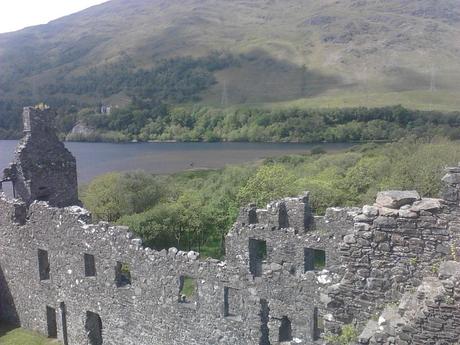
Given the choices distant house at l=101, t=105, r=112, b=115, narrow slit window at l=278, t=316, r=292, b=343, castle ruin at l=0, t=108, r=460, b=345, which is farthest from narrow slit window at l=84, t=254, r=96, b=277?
distant house at l=101, t=105, r=112, b=115

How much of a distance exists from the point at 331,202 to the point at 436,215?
3400 centimetres

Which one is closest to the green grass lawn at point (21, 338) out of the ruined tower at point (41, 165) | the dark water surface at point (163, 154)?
the ruined tower at point (41, 165)

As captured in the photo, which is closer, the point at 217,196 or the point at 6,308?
the point at 6,308

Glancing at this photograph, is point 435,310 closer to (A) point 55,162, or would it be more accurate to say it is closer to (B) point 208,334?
(B) point 208,334

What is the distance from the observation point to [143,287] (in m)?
18.0

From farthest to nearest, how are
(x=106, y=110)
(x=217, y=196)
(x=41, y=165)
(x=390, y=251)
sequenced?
(x=106, y=110), (x=217, y=196), (x=41, y=165), (x=390, y=251)

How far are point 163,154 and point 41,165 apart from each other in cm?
11203

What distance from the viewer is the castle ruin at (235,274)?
8961mm

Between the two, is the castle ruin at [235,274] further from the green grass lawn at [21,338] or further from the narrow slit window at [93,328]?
the green grass lawn at [21,338]

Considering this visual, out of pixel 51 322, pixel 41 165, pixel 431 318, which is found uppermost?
pixel 41 165

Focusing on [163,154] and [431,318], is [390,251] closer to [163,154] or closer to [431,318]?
[431,318]

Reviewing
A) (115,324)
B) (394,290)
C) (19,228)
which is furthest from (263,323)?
(19,228)

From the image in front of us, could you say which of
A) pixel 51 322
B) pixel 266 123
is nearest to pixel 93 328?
pixel 51 322

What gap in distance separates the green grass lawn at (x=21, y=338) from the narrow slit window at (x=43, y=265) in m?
2.51
